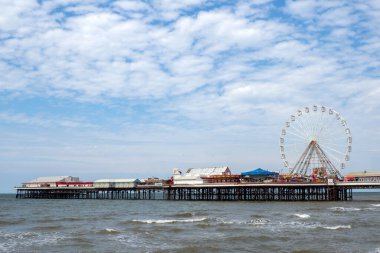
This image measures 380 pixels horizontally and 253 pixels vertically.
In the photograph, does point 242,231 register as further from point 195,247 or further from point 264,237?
point 195,247

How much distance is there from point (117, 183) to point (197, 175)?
591 inches

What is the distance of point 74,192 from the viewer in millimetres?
86125

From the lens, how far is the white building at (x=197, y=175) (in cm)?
7412

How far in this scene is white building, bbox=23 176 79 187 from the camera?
8894cm

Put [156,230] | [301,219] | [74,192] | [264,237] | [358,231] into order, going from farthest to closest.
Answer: [74,192] → [301,219] → [156,230] → [358,231] → [264,237]

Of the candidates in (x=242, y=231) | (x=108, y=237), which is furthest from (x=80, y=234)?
(x=242, y=231)

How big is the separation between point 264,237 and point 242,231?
3.07m

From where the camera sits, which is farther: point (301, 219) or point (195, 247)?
point (301, 219)

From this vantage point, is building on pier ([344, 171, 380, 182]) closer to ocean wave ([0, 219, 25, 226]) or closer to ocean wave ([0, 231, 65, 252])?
ocean wave ([0, 219, 25, 226])

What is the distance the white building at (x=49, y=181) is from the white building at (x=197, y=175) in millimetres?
24100

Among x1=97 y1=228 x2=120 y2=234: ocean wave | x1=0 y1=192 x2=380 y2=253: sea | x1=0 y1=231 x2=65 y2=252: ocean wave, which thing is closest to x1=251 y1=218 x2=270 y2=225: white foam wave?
x1=0 y1=192 x2=380 y2=253: sea

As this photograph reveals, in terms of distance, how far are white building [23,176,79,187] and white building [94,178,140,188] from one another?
1087 centimetres

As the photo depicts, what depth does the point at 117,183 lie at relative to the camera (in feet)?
265

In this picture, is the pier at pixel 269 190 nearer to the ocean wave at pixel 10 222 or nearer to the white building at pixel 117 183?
the white building at pixel 117 183
